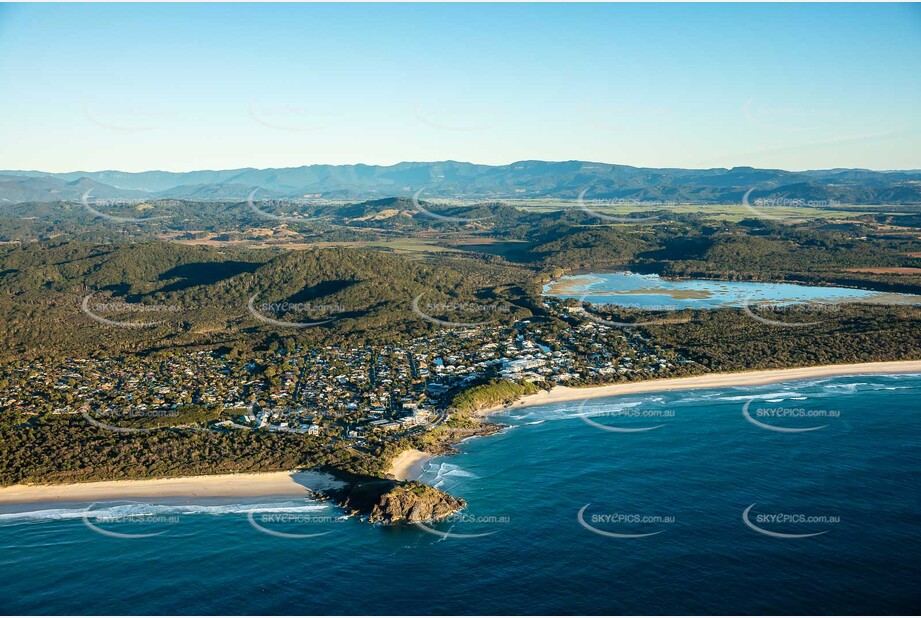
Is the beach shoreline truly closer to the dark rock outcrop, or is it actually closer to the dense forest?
the dense forest

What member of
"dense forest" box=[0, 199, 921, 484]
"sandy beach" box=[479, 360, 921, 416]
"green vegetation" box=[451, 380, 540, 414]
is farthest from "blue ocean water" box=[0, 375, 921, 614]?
"sandy beach" box=[479, 360, 921, 416]

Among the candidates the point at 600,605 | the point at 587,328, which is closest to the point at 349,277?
the point at 587,328

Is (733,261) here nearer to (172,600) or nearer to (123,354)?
(123,354)

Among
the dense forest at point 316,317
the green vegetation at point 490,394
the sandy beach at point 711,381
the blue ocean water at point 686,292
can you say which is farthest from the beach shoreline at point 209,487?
the blue ocean water at point 686,292

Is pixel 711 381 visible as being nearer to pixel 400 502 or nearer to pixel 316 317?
pixel 400 502

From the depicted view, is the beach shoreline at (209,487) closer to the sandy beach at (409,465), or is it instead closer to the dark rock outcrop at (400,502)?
the sandy beach at (409,465)
